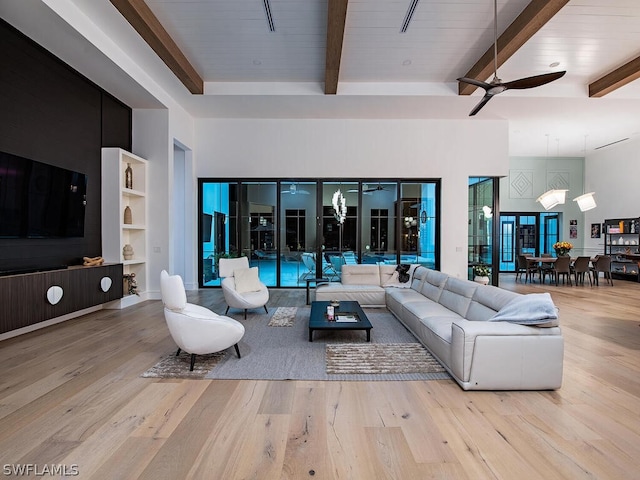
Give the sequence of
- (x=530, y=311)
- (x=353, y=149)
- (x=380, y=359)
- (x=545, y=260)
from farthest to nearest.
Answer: (x=545, y=260) < (x=353, y=149) < (x=380, y=359) < (x=530, y=311)

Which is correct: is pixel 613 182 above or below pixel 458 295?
above

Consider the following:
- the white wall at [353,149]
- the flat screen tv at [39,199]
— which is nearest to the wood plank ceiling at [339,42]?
the white wall at [353,149]

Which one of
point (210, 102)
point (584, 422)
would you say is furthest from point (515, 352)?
point (210, 102)

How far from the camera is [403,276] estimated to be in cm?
615

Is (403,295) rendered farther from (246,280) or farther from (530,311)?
(246,280)

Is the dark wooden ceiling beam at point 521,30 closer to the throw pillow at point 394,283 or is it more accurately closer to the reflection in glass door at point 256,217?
the throw pillow at point 394,283

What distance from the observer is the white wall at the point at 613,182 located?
982 centimetres

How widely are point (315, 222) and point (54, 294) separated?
5.14 meters

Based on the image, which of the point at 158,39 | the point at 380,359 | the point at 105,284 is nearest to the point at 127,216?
the point at 105,284

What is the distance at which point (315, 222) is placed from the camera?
7996 mm

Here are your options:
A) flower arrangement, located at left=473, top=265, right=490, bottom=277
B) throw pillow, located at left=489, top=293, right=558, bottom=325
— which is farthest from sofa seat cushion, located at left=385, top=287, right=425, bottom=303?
flower arrangement, located at left=473, top=265, right=490, bottom=277

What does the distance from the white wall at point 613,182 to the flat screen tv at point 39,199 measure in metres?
13.8

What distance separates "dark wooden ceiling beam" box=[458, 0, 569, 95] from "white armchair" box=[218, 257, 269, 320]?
202 inches

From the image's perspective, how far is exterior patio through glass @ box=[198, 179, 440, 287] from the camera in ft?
26.2
